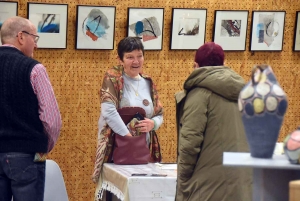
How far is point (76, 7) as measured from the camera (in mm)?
6312

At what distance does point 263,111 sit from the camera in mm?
2824

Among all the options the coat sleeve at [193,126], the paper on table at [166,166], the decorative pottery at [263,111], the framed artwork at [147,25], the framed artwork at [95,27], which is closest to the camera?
the decorative pottery at [263,111]

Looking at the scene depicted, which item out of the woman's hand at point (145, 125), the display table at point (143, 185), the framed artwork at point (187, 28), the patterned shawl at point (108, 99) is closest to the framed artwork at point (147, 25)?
the framed artwork at point (187, 28)

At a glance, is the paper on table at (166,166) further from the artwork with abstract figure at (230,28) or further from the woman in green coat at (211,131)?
the artwork with abstract figure at (230,28)

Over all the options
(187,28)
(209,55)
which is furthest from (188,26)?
(209,55)

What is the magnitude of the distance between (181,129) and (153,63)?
2586mm

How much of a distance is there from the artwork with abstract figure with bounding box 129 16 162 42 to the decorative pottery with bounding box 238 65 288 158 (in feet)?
12.2

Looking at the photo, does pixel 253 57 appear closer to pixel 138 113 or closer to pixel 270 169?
pixel 138 113

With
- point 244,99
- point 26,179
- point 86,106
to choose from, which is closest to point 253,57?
point 86,106

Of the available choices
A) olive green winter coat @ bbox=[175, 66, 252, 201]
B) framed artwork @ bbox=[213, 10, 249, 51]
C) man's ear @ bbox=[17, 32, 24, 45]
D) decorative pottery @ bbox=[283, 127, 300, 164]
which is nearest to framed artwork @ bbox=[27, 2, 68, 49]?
framed artwork @ bbox=[213, 10, 249, 51]

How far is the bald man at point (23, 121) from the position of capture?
4.20 metres

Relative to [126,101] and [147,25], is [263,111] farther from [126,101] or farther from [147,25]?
[147,25]

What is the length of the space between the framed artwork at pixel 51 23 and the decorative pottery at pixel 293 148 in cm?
378

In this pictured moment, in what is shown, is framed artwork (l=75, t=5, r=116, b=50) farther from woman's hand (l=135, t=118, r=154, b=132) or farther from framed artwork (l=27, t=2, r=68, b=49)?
woman's hand (l=135, t=118, r=154, b=132)
